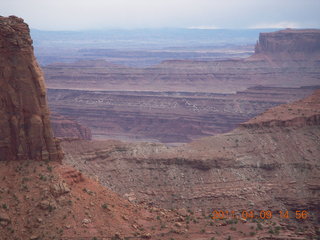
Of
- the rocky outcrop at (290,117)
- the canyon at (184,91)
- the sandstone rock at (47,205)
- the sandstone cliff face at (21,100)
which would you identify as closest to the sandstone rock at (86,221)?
the sandstone rock at (47,205)

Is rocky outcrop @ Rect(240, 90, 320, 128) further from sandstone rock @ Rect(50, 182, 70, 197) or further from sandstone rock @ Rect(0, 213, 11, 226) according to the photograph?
sandstone rock @ Rect(0, 213, 11, 226)

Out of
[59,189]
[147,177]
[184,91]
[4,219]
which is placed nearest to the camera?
[4,219]

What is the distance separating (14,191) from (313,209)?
2078 centimetres

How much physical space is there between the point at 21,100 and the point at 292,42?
113 meters

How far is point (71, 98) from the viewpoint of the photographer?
11412 cm

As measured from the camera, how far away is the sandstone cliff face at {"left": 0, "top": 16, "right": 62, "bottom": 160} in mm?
28516

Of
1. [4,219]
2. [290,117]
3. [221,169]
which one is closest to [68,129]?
[290,117]

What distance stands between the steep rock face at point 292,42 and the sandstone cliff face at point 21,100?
11126cm

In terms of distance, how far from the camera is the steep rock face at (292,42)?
132750 mm

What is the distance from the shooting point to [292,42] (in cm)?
13462

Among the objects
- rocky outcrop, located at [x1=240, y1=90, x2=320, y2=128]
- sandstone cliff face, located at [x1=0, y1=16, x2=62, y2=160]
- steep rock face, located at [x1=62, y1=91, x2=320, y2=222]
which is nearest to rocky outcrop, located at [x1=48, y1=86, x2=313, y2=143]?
rocky outcrop, located at [x1=240, y1=90, x2=320, y2=128]

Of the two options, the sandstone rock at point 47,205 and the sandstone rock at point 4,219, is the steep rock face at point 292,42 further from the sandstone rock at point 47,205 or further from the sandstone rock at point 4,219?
the sandstone rock at point 4,219

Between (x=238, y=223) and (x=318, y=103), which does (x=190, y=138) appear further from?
(x=238, y=223)

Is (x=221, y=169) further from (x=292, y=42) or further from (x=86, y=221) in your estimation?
(x=292, y=42)
